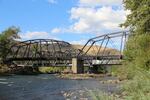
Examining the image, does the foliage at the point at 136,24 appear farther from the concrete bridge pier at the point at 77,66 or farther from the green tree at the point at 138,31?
the concrete bridge pier at the point at 77,66

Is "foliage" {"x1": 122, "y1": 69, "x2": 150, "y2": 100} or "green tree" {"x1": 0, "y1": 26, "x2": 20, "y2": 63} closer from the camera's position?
"foliage" {"x1": 122, "y1": 69, "x2": 150, "y2": 100}

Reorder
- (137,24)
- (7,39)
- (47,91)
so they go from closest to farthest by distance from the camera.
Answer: (137,24), (47,91), (7,39)

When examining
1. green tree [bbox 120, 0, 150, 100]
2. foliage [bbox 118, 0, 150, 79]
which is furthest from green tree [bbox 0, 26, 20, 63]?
foliage [bbox 118, 0, 150, 79]

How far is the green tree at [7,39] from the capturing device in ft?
519

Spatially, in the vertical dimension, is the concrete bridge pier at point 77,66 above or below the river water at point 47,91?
above

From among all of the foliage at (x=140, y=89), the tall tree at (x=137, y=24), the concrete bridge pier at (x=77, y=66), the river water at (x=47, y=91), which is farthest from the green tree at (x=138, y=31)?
the concrete bridge pier at (x=77, y=66)

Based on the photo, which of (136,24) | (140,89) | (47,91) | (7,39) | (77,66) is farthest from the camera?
(7,39)

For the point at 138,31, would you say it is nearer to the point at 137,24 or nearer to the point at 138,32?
the point at 138,32

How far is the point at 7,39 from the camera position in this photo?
163 m

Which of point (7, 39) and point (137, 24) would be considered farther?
point (7, 39)

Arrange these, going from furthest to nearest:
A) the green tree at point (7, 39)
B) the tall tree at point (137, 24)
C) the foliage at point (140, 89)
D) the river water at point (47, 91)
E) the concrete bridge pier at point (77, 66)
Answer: the green tree at point (7, 39), the concrete bridge pier at point (77, 66), the tall tree at point (137, 24), the river water at point (47, 91), the foliage at point (140, 89)

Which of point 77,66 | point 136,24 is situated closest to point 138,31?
point 136,24

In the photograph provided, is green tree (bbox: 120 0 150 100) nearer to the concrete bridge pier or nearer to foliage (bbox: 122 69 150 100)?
foliage (bbox: 122 69 150 100)

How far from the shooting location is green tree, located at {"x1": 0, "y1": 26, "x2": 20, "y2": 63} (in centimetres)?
15826
